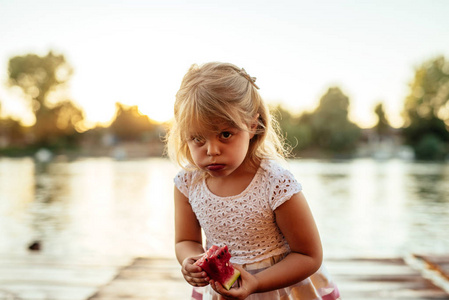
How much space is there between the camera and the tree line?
47094 mm

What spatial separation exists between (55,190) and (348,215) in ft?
34.4

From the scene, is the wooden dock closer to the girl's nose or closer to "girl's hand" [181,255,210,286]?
"girl's hand" [181,255,210,286]

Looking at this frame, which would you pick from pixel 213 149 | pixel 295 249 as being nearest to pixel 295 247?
pixel 295 249

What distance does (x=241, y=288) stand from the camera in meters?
1.20

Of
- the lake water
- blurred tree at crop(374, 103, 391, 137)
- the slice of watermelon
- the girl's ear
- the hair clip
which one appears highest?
the hair clip

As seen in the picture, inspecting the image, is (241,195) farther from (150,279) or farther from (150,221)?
(150,221)

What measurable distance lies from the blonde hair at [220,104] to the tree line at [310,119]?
4323 cm

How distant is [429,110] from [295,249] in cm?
5149

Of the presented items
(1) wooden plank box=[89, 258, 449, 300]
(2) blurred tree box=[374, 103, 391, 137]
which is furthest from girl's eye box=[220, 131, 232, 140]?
(2) blurred tree box=[374, 103, 391, 137]

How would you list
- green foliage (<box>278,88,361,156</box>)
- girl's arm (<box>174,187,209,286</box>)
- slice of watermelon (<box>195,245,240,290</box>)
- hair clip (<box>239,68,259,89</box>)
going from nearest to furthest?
slice of watermelon (<box>195,245,240,290</box>)
hair clip (<box>239,68,259,89</box>)
girl's arm (<box>174,187,209,286</box>)
green foliage (<box>278,88,361,156</box>)

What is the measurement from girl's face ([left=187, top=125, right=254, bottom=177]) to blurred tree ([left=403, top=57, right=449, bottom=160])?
162ft

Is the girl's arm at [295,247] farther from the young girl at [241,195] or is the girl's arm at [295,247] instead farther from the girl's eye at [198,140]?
the girl's eye at [198,140]

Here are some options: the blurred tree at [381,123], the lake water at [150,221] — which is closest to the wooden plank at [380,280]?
the lake water at [150,221]

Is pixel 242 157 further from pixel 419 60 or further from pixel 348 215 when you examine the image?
pixel 419 60
